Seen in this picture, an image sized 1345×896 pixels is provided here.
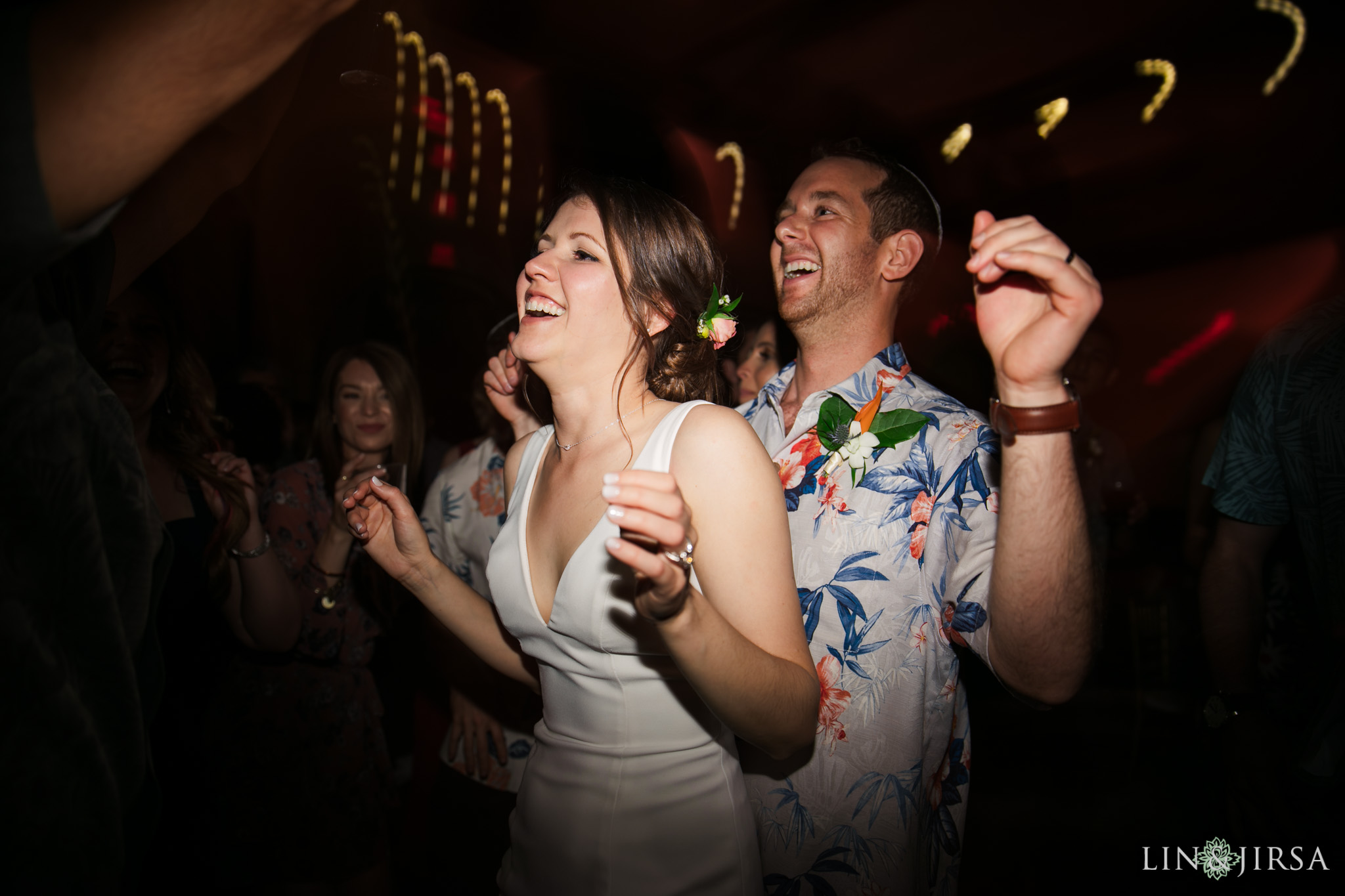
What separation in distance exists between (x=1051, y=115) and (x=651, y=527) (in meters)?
6.06

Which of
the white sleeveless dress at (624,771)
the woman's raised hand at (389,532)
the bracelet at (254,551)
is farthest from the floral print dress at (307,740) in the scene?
the white sleeveless dress at (624,771)

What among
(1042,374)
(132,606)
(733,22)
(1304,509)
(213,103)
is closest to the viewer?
(213,103)

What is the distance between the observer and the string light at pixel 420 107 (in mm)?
5128

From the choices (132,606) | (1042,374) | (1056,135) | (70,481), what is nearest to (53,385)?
(70,481)

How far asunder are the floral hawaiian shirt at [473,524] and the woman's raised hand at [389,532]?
76cm

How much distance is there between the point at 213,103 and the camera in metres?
0.72

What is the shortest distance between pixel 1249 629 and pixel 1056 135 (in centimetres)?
519

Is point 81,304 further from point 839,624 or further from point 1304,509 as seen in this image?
point 1304,509

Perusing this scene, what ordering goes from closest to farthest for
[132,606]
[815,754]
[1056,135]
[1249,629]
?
[132,606] < [815,754] < [1249,629] < [1056,135]

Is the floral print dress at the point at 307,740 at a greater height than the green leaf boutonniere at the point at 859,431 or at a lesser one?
lesser

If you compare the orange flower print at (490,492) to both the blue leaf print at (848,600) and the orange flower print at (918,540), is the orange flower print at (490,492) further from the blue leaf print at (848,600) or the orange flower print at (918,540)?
the orange flower print at (918,540)

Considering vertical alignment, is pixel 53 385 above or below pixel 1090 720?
above

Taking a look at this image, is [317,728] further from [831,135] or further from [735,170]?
[735,170]

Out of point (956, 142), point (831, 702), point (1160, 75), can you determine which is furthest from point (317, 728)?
point (1160, 75)
